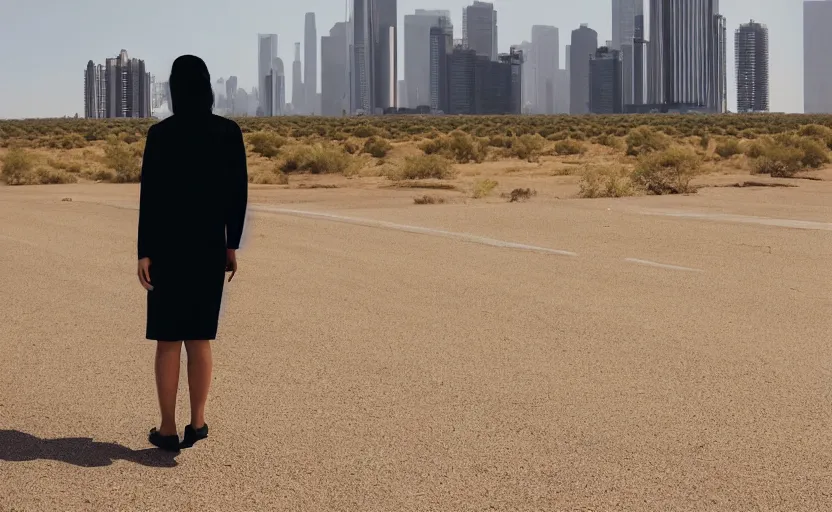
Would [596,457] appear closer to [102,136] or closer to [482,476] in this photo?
[482,476]

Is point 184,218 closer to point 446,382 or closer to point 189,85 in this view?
point 189,85

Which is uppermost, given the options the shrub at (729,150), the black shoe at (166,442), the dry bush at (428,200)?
the shrub at (729,150)

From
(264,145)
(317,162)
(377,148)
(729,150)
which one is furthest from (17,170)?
(729,150)

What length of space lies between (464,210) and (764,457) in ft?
51.6

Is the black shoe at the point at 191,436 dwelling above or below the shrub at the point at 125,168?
below

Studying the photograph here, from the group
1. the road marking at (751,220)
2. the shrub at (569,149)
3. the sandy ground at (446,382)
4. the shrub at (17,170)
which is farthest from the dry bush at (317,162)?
the sandy ground at (446,382)

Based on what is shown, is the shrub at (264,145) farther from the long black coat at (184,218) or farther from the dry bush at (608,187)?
the long black coat at (184,218)

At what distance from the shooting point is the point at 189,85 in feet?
19.5

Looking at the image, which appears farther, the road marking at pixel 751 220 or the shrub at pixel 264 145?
the shrub at pixel 264 145

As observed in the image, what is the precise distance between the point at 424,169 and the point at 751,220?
54.4ft

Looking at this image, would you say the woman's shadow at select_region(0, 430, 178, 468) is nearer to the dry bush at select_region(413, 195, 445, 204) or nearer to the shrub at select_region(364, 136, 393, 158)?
the dry bush at select_region(413, 195, 445, 204)

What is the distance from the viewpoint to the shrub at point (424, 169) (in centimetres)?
3488

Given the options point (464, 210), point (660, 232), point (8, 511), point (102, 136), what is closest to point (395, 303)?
point (8, 511)

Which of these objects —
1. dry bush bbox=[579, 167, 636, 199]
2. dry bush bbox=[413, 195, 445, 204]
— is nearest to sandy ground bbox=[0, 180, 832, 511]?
dry bush bbox=[413, 195, 445, 204]
